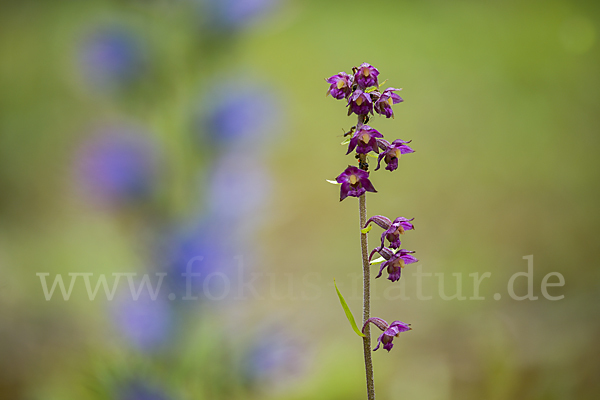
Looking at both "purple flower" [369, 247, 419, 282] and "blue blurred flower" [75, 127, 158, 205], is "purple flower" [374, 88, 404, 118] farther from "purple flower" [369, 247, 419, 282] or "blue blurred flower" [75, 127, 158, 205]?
"blue blurred flower" [75, 127, 158, 205]

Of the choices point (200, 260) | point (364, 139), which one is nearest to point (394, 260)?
point (364, 139)

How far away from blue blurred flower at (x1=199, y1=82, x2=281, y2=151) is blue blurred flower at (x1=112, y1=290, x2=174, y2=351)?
10.3 inches

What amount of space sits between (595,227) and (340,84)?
1.35m

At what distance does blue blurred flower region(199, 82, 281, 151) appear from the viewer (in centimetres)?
68

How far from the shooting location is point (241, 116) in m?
0.71

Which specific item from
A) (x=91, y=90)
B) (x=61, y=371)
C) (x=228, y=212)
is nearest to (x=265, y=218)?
(x=228, y=212)

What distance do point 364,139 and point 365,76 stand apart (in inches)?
2.6

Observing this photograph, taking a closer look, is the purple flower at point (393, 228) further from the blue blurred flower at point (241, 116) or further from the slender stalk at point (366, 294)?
the blue blurred flower at point (241, 116)

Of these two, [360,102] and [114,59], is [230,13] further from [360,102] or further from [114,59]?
[360,102]

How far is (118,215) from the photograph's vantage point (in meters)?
0.69

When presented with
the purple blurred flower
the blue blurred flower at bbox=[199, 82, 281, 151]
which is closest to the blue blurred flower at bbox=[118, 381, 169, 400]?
the purple blurred flower

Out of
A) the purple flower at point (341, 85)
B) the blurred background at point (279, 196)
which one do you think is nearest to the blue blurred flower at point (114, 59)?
the blurred background at point (279, 196)

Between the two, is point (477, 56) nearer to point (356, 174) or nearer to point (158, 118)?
point (158, 118)

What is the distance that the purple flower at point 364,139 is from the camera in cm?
44
